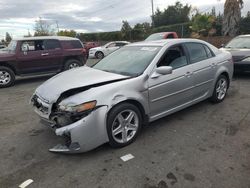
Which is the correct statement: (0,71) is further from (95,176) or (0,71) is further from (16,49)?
(95,176)

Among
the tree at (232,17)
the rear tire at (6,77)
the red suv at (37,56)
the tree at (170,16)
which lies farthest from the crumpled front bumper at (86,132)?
the tree at (170,16)

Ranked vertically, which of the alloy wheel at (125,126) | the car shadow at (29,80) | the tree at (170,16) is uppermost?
the tree at (170,16)

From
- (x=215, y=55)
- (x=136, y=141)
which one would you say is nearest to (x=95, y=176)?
(x=136, y=141)

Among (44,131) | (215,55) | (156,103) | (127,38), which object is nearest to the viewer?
(156,103)

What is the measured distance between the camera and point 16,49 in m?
8.99

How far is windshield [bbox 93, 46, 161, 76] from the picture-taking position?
4043 mm

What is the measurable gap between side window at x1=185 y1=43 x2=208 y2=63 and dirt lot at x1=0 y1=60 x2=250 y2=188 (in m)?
A: 1.12

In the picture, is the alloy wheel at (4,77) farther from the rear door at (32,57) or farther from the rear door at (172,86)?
the rear door at (172,86)

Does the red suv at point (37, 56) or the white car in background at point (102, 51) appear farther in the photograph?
the white car in background at point (102, 51)

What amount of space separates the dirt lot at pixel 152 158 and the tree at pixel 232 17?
1910 centimetres

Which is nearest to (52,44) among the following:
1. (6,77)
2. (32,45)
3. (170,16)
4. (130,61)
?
(32,45)

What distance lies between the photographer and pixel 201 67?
4805 mm

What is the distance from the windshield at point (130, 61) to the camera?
13.3 feet

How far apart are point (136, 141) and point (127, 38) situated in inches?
1391
